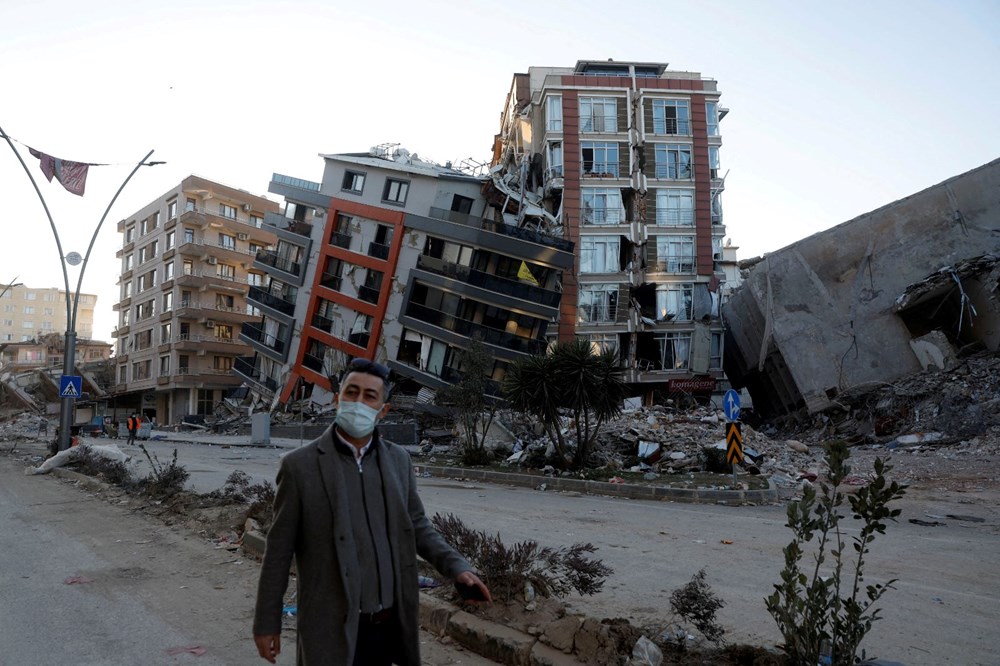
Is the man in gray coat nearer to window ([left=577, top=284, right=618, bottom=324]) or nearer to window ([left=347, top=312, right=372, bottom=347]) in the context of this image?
window ([left=577, top=284, right=618, bottom=324])

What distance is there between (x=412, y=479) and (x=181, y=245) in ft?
206

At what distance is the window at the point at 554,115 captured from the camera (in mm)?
42000

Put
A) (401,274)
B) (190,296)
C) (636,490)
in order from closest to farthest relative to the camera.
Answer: (636,490), (401,274), (190,296)

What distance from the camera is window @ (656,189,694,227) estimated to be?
41938 millimetres

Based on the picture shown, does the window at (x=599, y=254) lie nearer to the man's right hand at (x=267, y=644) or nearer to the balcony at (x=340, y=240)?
the balcony at (x=340, y=240)

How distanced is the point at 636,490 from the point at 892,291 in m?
19.1

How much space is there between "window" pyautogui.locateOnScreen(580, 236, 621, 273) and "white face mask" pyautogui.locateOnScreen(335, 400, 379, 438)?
3845 centimetres

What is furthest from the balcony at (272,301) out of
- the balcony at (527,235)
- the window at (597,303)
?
the window at (597,303)

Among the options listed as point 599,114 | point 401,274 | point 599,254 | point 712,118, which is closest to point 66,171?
point 401,274

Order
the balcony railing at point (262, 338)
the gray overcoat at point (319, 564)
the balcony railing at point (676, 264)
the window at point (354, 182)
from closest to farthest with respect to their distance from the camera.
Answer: the gray overcoat at point (319, 564)
the balcony railing at point (676, 264)
the window at point (354, 182)
the balcony railing at point (262, 338)

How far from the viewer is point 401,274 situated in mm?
39875

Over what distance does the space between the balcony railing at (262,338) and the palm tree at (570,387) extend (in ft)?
93.7

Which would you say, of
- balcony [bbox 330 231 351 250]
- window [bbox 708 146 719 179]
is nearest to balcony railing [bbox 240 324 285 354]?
A: balcony [bbox 330 231 351 250]

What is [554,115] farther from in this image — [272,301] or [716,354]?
[272,301]
